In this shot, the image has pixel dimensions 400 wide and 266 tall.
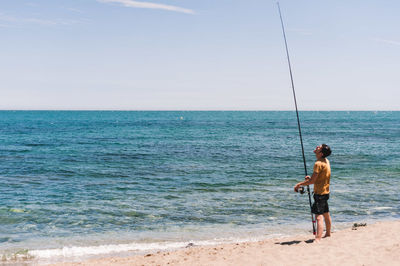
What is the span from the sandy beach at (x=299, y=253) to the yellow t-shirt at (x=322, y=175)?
1.15 metres

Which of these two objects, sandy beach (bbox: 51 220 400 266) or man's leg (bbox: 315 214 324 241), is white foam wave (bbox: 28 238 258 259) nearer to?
sandy beach (bbox: 51 220 400 266)

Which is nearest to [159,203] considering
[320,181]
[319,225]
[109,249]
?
[109,249]

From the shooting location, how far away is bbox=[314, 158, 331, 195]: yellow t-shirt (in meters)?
7.39

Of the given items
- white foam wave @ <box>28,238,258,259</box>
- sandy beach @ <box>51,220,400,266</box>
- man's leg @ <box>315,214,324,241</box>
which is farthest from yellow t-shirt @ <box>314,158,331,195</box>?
white foam wave @ <box>28,238,258,259</box>

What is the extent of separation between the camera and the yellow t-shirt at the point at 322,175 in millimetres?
7386

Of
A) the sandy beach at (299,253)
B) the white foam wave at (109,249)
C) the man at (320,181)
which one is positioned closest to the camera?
the sandy beach at (299,253)

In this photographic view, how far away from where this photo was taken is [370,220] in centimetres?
1155

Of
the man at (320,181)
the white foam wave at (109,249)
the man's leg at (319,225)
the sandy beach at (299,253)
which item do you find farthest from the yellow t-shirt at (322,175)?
the white foam wave at (109,249)

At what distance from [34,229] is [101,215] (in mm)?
2133

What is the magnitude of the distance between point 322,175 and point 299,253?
166cm

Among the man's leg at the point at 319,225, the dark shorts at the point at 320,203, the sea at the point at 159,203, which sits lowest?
the sea at the point at 159,203

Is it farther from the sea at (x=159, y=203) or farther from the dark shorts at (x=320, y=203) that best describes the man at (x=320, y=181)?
the sea at (x=159, y=203)

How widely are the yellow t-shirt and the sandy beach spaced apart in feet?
3.77

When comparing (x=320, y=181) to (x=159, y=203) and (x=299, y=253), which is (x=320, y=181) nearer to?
(x=299, y=253)
